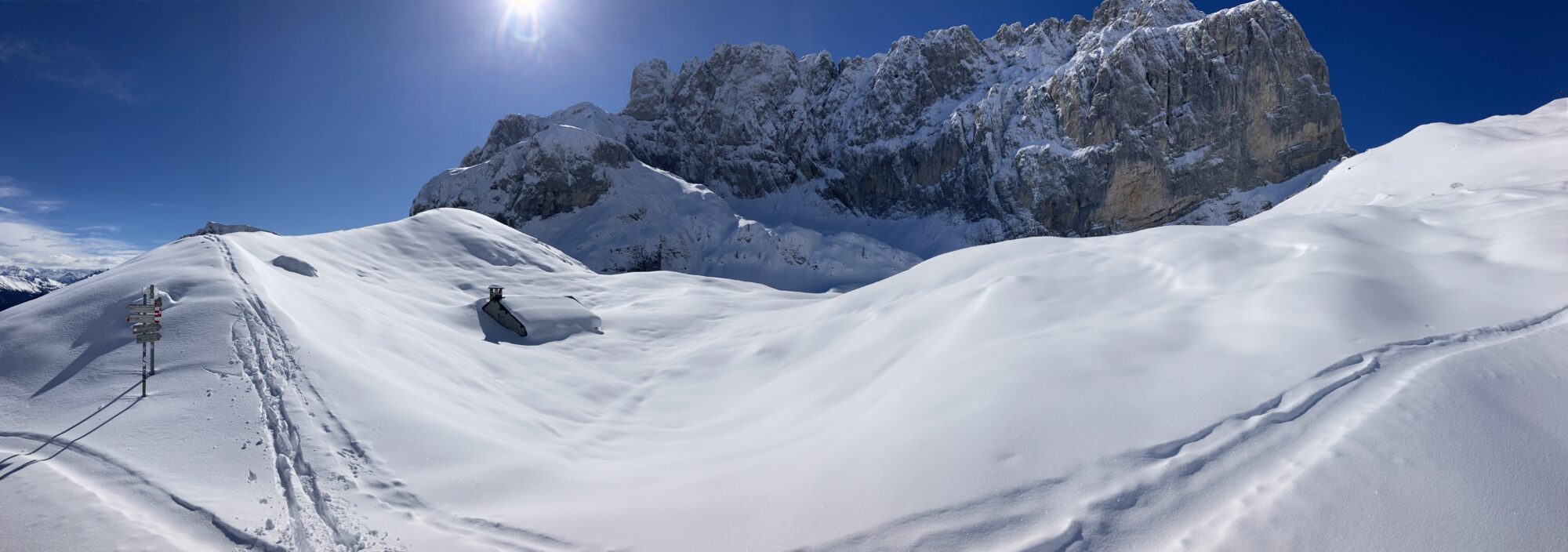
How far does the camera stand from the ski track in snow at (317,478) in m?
5.00

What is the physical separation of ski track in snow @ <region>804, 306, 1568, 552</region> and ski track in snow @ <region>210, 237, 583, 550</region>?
10.2 feet

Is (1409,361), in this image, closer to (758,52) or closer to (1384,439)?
(1384,439)

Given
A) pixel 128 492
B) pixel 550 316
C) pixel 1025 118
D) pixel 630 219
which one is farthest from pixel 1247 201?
pixel 128 492

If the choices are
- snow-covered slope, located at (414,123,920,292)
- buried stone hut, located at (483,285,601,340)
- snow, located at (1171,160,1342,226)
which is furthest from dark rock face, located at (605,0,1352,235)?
buried stone hut, located at (483,285,601,340)

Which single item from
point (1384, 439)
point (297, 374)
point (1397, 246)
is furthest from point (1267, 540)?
point (297, 374)

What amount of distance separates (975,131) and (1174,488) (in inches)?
3596

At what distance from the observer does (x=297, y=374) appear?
25.7ft

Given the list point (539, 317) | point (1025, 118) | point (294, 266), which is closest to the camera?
point (294, 266)

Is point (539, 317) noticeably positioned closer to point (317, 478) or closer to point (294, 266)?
point (294, 266)

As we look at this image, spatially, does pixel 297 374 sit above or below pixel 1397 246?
below

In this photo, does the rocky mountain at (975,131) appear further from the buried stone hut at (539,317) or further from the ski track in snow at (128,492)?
the ski track in snow at (128,492)

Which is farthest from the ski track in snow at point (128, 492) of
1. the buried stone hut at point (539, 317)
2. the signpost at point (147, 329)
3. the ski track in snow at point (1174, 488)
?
the buried stone hut at point (539, 317)

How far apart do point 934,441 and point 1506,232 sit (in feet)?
26.8

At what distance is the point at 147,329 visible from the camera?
707cm
